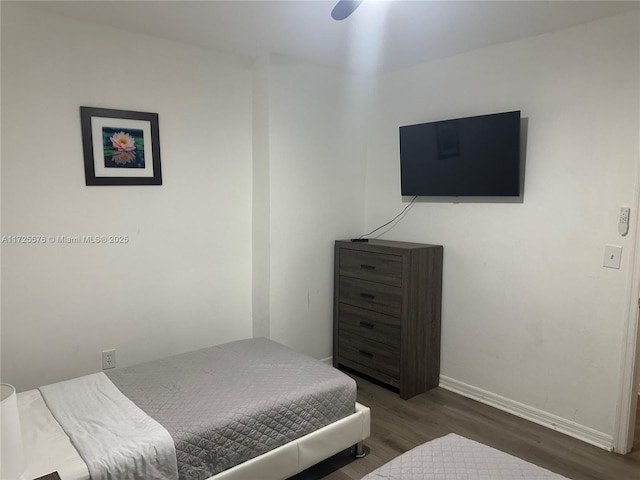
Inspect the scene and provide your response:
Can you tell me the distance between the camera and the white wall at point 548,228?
246cm

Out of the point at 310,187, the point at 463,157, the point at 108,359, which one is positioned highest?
the point at 463,157

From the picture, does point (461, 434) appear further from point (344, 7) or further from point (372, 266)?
point (344, 7)

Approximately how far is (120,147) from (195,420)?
175 centimetres

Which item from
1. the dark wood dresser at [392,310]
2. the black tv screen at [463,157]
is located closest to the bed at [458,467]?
the dark wood dresser at [392,310]

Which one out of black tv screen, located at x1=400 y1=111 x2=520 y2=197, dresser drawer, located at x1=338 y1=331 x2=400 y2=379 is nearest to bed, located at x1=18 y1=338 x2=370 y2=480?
dresser drawer, located at x1=338 y1=331 x2=400 y2=379

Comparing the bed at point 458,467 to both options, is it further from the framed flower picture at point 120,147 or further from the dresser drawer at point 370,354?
the framed flower picture at point 120,147

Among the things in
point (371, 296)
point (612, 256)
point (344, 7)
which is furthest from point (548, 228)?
point (344, 7)

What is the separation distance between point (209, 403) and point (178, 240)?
4.38 feet

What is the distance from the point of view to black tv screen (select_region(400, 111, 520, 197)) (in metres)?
2.79

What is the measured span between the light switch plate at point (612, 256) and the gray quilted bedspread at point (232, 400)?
161 centimetres

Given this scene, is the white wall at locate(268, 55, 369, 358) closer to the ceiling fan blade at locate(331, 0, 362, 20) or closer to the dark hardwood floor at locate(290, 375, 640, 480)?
the dark hardwood floor at locate(290, 375, 640, 480)

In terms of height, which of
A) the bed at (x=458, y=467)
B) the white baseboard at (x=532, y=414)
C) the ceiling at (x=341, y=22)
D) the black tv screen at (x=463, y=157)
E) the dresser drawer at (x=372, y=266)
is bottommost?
the white baseboard at (x=532, y=414)

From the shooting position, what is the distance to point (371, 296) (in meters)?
3.32

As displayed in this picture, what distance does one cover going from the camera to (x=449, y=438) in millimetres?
1736
